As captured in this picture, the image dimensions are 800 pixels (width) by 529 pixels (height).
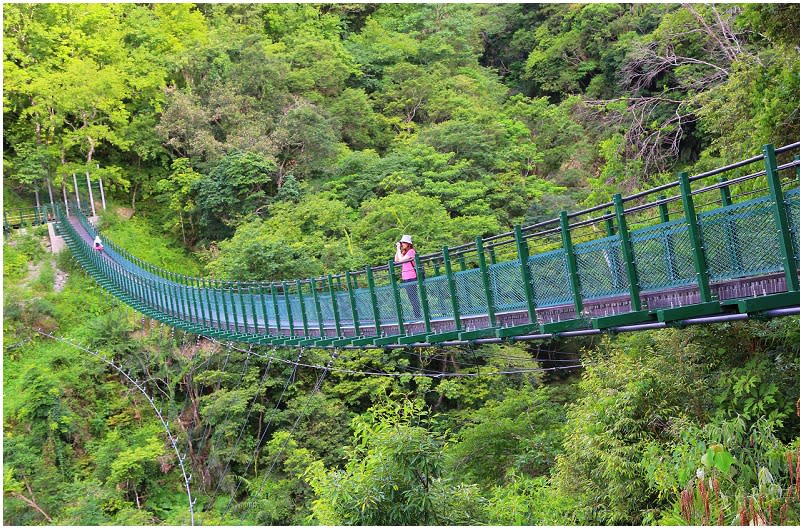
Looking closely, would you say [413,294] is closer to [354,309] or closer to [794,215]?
[354,309]

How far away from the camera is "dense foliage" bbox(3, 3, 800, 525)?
9281 millimetres

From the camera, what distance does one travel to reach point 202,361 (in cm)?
1981

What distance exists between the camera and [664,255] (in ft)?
19.0

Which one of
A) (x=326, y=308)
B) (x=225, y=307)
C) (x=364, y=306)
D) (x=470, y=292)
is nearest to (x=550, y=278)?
(x=470, y=292)

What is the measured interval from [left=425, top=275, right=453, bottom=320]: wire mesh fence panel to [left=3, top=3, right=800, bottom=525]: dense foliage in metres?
1.59

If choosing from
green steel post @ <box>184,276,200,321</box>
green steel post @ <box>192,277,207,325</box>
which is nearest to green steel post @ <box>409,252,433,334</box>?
green steel post @ <box>192,277,207,325</box>

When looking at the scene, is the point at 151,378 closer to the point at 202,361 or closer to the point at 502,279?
the point at 202,361

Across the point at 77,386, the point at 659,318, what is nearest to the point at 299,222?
the point at 77,386

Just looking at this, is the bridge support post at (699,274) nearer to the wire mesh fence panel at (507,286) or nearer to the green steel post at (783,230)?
the green steel post at (783,230)

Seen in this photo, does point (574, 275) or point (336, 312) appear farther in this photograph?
point (336, 312)

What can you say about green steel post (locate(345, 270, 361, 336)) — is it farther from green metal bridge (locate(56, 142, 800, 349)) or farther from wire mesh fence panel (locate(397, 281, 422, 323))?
wire mesh fence panel (locate(397, 281, 422, 323))

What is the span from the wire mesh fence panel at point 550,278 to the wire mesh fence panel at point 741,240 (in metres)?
1.43

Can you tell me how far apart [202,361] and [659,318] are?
1568 centimetres

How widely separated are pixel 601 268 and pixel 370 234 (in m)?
13.9
